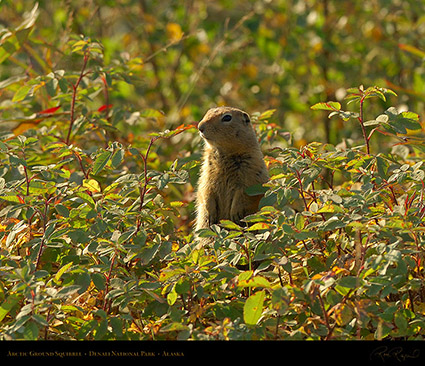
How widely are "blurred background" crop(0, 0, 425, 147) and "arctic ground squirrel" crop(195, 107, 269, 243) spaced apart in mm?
1834

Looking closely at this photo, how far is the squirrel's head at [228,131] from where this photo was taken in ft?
12.4

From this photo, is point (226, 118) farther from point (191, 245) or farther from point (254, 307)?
point (254, 307)

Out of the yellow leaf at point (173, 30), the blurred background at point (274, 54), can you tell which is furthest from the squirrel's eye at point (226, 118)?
the yellow leaf at point (173, 30)

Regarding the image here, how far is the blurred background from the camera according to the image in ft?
19.9

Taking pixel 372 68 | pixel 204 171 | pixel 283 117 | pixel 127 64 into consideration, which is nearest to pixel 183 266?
pixel 204 171

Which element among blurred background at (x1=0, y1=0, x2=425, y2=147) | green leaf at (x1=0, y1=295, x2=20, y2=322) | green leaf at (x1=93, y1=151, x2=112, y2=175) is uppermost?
green leaf at (x1=93, y1=151, x2=112, y2=175)

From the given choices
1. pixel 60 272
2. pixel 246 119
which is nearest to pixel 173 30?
pixel 246 119

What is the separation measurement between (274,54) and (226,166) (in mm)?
2817

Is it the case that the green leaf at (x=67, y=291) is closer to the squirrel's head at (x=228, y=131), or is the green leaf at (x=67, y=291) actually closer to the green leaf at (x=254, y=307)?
the green leaf at (x=254, y=307)

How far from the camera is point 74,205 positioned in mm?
3107

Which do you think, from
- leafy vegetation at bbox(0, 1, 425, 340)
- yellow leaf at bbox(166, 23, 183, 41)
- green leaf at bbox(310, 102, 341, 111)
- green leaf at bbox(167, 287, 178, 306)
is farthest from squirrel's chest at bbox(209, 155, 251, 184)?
yellow leaf at bbox(166, 23, 183, 41)

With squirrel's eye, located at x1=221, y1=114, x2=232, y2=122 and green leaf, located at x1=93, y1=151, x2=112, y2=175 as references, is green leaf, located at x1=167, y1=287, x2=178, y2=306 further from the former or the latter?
squirrel's eye, located at x1=221, y1=114, x2=232, y2=122

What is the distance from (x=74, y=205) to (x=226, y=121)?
1173 mm

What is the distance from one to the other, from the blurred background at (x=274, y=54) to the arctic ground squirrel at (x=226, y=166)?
1.83m
